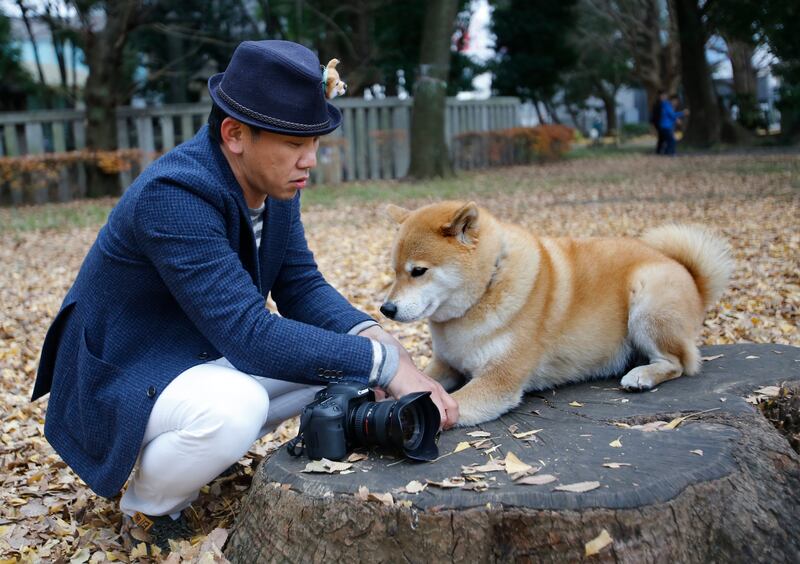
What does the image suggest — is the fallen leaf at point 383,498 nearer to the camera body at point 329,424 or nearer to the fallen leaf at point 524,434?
the camera body at point 329,424

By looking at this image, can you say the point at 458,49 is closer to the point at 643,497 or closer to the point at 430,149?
the point at 430,149

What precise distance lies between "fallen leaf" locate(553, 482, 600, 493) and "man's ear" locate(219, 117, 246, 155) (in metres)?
1.43

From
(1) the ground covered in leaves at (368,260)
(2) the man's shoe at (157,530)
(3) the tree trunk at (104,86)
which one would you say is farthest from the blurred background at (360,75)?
(2) the man's shoe at (157,530)

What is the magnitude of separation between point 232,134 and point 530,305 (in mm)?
1334

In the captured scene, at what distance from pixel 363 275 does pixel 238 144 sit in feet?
14.3

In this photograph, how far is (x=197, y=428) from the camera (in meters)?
2.46

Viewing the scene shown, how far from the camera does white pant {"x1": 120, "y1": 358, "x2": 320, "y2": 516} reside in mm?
2465

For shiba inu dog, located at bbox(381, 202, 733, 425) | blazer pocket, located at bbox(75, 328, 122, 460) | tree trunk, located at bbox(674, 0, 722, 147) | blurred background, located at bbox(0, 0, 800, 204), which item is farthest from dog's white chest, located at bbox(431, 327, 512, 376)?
tree trunk, located at bbox(674, 0, 722, 147)

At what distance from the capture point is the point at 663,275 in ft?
10.7

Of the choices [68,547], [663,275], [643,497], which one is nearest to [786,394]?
[663,275]

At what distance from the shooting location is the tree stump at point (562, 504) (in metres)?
2.09

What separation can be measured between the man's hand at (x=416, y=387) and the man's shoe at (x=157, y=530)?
92 centimetres

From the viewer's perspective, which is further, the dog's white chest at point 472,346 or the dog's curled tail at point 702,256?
the dog's curled tail at point 702,256

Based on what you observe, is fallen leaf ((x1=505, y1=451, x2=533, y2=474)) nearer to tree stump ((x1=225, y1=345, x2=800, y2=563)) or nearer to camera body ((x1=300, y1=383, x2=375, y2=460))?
tree stump ((x1=225, y1=345, x2=800, y2=563))
